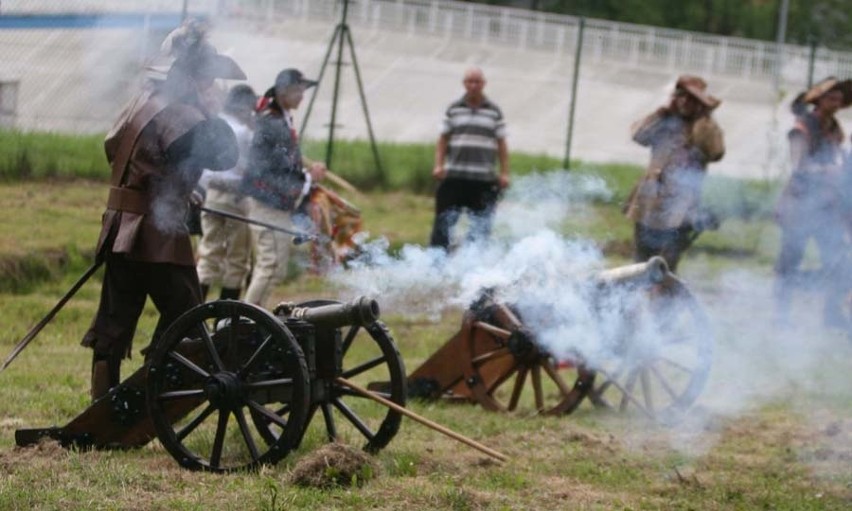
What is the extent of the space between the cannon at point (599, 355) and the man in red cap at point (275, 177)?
1.62m

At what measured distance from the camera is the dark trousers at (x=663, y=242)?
11047 millimetres

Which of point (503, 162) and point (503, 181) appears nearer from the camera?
point (503, 181)

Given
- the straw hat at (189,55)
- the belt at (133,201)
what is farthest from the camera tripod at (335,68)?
the belt at (133,201)

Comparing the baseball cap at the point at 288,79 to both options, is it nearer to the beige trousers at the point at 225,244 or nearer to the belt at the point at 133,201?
the beige trousers at the point at 225,244

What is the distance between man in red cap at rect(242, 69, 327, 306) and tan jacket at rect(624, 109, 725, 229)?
7.64 ft

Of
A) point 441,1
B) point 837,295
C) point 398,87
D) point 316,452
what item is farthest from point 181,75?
point 441,1

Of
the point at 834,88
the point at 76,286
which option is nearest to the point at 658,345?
the point at 834,88

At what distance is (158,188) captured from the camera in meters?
7.56

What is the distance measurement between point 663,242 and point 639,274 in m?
1.94

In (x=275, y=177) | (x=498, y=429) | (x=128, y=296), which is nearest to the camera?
(x=128, y=296)

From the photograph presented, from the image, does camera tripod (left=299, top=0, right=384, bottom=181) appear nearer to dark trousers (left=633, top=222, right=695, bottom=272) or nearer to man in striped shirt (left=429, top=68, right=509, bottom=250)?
man in striped shirt (left=429, top=68, right=509, bottom=250)

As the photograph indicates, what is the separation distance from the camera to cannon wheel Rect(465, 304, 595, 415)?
9258mm

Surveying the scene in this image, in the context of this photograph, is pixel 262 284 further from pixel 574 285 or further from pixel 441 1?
pixel 441 1

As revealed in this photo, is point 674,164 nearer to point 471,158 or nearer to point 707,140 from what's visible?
point 707,140
